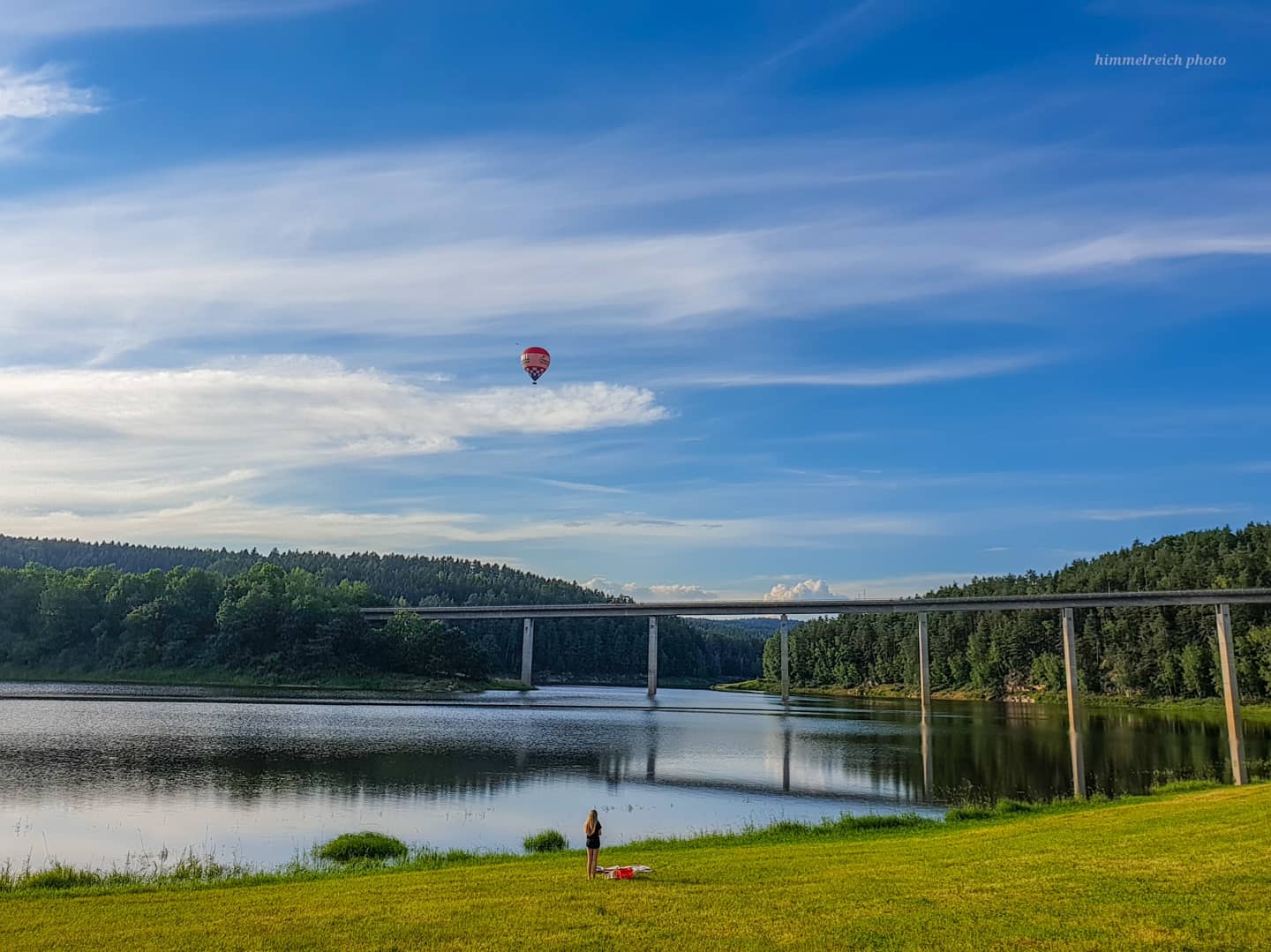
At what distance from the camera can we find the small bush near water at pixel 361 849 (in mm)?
23828

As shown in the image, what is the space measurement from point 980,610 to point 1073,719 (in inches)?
1983

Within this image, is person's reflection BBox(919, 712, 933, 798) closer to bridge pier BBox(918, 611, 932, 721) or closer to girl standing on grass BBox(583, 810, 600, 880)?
bridge pier BBox(918, 611, 932, 721)

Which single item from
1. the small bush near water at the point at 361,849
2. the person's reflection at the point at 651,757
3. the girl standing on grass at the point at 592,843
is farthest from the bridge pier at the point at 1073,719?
the small bush near water at the point at 361,849

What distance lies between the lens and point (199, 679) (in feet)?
404

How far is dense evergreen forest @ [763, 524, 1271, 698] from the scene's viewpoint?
395 ft

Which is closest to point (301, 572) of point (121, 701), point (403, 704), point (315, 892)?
point (403, 704)

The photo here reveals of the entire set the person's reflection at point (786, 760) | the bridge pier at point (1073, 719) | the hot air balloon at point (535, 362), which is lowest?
the person's reflection at point (786, 760)

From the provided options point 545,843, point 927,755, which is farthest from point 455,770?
point 927,755

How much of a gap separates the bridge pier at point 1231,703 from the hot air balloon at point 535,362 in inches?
1783

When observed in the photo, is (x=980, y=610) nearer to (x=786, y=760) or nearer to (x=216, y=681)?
(x=786, y=760)

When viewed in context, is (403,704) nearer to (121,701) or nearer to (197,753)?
(121,701)

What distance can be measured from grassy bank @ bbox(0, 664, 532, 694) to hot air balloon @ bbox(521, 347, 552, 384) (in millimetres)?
73086

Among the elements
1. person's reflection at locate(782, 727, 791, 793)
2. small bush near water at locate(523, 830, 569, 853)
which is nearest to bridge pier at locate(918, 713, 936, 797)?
person's reflection at locate(782, 727, 791, 793)

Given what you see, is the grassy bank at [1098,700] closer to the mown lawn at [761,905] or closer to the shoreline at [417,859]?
the shoreline at [417,859]
